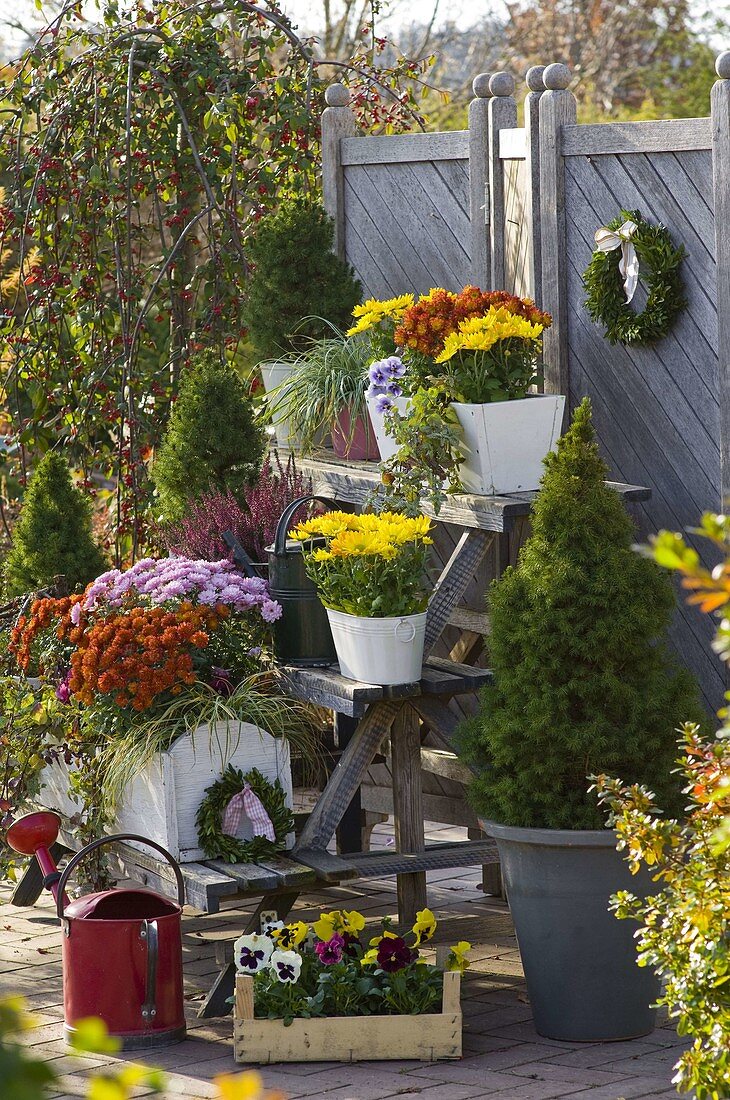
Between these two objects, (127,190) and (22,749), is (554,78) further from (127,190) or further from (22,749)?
(22,749)

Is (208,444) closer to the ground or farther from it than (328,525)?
farther from it

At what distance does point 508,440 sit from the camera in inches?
161

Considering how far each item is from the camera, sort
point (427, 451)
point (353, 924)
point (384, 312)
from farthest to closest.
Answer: point (384, 312) < point (427, 451) < point (353, 924)

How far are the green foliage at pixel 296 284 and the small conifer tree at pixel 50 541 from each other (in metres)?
0.88

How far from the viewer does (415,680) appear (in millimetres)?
3992

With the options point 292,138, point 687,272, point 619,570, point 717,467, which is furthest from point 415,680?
point 292,138

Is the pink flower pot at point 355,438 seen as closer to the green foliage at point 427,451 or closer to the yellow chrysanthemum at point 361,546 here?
the green foliage at point 427,451

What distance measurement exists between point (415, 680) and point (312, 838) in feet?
1.66

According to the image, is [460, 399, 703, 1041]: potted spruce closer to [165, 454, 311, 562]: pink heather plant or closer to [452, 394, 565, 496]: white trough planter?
[452, 394, 565, 496]: white trough planter

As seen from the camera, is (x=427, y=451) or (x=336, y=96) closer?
(x=427, y=451)

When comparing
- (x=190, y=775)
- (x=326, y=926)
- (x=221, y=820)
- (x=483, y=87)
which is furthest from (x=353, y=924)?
(x=483, y=87)

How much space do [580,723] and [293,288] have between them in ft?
7.64

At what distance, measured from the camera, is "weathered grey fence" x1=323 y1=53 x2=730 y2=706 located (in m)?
3.86

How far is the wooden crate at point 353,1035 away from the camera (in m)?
3.59
